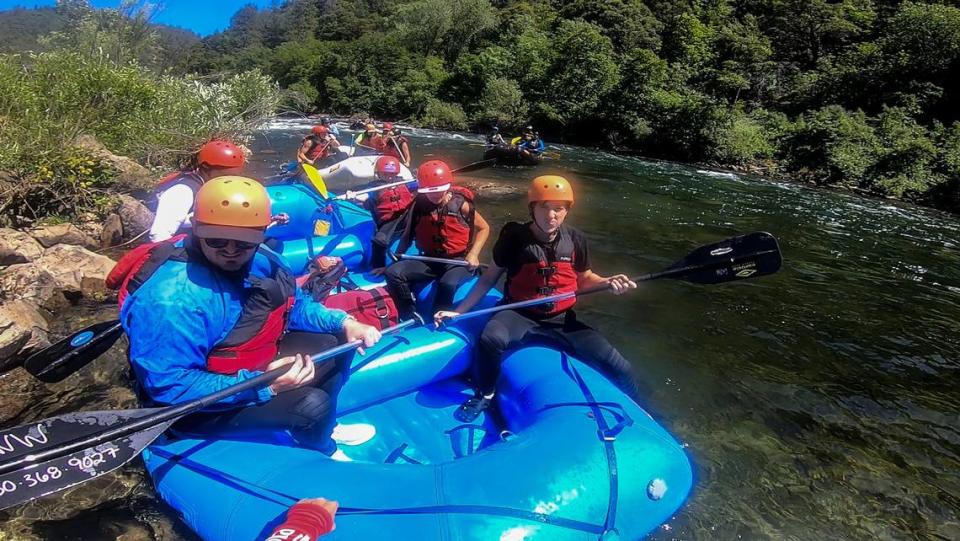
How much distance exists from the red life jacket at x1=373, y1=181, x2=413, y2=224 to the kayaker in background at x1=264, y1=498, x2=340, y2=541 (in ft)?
12.8

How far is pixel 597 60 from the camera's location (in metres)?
26.1

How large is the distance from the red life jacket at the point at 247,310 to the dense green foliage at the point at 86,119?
173 inches

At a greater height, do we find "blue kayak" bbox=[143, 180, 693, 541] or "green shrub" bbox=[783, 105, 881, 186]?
"blue kayak" bbox=[143, 180, 693, 541]

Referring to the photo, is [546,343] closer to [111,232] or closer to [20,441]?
[20,441]

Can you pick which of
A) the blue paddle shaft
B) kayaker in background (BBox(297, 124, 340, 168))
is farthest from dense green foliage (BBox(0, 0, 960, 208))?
the blue paddle shaft

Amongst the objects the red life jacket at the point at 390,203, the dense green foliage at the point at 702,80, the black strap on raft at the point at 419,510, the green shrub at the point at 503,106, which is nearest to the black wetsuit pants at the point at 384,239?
the red life jacket at the point at 390,203

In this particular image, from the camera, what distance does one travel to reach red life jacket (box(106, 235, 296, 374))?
219 cm

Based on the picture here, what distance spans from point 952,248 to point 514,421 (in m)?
10.4

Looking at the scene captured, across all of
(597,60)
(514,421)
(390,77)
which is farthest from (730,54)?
(514,421)

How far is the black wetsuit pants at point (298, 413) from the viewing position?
234 cm

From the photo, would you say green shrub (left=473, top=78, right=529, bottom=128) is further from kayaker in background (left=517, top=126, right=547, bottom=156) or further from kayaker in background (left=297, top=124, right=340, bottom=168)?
kayaker in background (left=297, top=124, right=340, bottom=168)

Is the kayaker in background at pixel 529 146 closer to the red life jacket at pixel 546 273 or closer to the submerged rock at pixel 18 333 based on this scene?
the red life jacket at pixel 546 273

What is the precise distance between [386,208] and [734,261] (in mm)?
3451

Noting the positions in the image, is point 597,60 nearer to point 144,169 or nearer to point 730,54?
point 730,54
